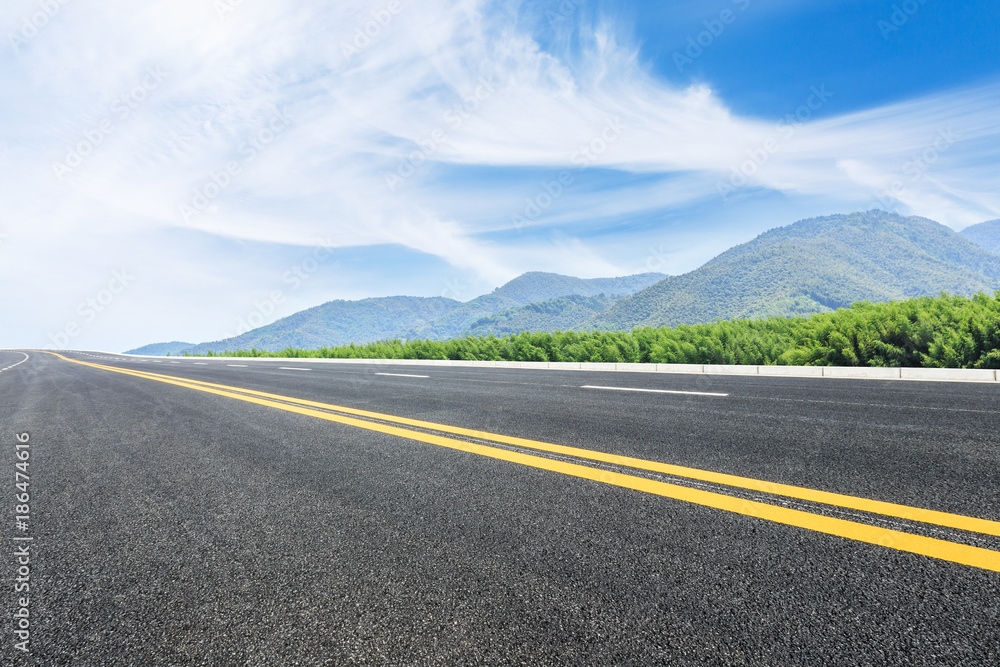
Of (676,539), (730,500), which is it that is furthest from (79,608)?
(730,500)

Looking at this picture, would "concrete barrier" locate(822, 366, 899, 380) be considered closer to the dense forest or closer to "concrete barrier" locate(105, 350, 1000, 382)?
"concrete barrier" locate(105, 350, 1000, 382)

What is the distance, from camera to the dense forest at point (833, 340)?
28.3 feet

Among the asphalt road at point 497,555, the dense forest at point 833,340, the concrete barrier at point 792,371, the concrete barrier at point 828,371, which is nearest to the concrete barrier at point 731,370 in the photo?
the concrete barrier at point 828,371

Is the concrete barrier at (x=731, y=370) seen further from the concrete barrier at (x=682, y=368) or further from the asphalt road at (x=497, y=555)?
the asphalt road at (x=497, y=555)

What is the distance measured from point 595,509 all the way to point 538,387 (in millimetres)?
6042

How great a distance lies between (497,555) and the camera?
211cm

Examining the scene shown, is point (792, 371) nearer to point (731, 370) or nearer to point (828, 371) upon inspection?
point (828, 371)

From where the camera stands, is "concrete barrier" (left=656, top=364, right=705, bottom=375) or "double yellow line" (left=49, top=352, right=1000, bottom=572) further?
"concrete barrier" (left=656, top=364, right=705, bottom=375)

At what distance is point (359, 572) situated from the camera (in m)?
2.02

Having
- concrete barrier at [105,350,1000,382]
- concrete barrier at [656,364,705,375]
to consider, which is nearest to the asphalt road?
concrete barrier at [105,350,1000,382]

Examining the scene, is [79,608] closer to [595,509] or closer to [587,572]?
[587,572]

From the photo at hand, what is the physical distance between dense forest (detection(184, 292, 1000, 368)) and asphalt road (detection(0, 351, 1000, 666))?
18.1 ft

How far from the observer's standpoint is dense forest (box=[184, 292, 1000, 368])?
8625 millimetres

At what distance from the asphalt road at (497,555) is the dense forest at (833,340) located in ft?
18.1
